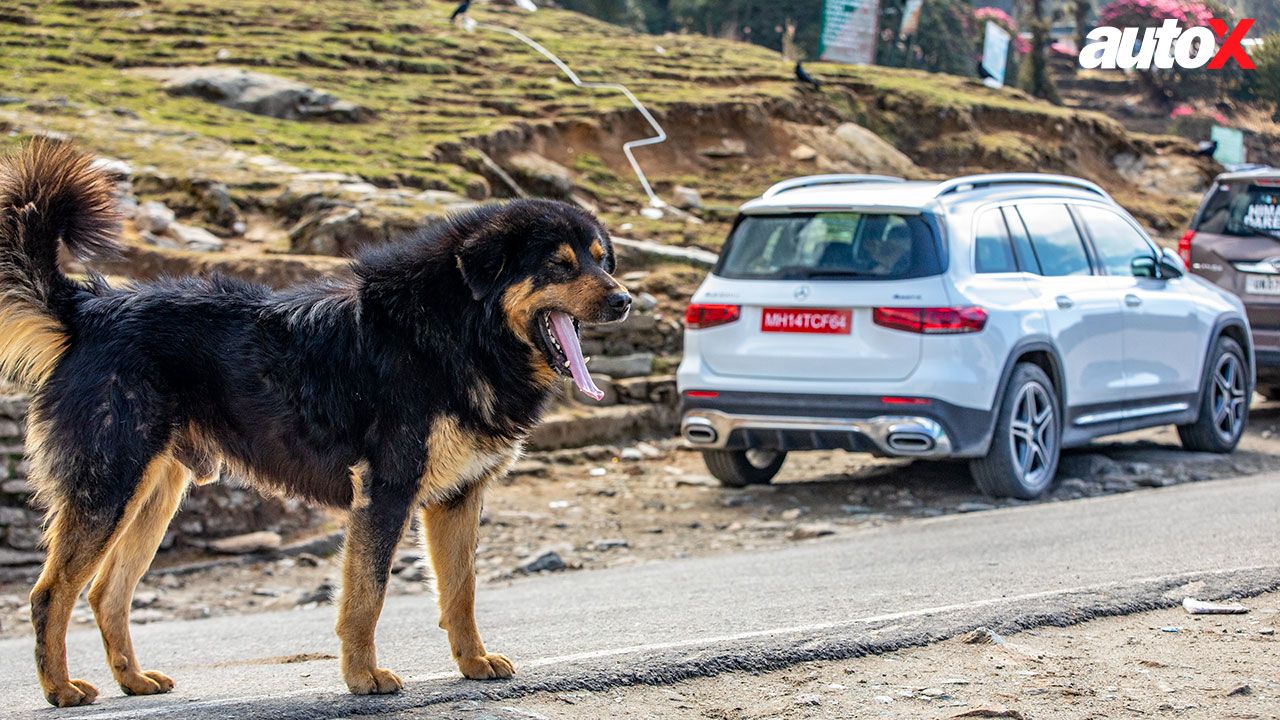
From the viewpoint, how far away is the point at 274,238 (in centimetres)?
1448

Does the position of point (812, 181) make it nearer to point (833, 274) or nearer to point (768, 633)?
point (833, 274)

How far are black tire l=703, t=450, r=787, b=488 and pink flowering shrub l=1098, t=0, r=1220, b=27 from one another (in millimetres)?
32942

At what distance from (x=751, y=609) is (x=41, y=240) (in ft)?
11.0

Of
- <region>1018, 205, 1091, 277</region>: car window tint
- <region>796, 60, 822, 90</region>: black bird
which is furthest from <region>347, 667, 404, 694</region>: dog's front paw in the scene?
<region>796, 60, 822, 90</region>: black bird

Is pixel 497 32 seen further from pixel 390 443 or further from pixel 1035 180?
pixel 390 443

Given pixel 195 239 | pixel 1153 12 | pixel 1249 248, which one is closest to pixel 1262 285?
pixel 1249 248

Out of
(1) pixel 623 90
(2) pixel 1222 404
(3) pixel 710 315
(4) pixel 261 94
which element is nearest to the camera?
(3) pixel 710 315

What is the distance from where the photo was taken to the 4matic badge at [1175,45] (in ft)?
101

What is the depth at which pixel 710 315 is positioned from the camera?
33.6 feet

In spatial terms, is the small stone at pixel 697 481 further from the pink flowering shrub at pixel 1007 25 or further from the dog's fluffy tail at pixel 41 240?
the pink flowering shrub at pixel 1007 25

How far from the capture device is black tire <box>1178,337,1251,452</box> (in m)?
11.9

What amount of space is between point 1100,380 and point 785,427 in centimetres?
257

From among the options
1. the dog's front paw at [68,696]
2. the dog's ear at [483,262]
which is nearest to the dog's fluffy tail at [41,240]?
the dog's front paw at [68,696]

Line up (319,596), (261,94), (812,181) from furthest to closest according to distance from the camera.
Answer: (261,94)
(812,181)
(319,596)
